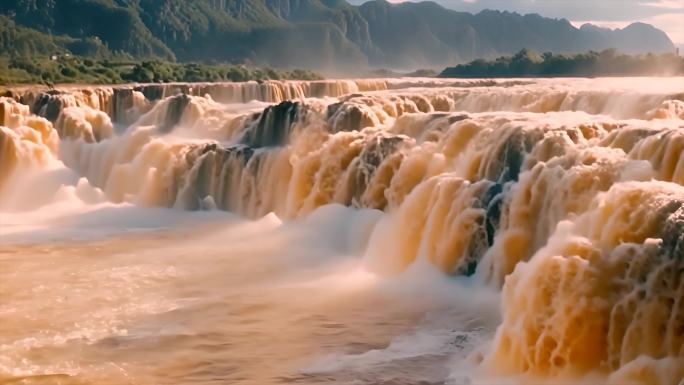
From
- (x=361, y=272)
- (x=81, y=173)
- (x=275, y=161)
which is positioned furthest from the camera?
(x=81, y=173)

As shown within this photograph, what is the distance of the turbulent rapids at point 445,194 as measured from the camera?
1052 centimetres

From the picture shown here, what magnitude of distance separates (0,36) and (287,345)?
129251 mm

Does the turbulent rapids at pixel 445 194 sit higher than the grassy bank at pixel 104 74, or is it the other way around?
the grassy bank at pixel 104 74

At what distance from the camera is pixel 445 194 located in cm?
1741

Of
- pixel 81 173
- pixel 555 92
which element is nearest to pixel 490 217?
pixel 555 92

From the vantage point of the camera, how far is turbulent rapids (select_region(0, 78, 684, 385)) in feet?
34.5

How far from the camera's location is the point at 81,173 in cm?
3138

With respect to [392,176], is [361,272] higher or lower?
lower

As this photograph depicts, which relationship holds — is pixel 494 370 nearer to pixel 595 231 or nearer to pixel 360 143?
pixel 595 231

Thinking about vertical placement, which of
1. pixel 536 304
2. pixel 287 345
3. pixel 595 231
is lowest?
pixel 287 345

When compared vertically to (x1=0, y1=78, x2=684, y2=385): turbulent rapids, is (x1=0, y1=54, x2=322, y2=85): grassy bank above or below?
above

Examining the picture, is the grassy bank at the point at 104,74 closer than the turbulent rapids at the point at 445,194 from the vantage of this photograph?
No

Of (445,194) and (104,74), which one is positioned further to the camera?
(104,74)

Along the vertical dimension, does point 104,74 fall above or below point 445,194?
above
